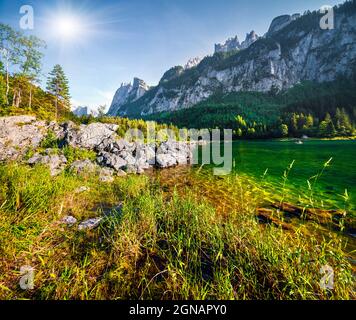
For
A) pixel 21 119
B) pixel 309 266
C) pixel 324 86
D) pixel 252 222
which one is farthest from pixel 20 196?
pixel 324 86

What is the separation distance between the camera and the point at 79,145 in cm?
2073

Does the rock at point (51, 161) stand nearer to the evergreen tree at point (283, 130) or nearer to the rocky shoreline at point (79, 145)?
the rocky shoreline at point (79, 145)

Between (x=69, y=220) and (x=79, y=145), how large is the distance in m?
17.3

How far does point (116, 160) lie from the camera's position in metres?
18.2

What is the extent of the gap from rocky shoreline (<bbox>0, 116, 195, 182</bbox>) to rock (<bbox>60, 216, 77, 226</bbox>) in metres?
8.53

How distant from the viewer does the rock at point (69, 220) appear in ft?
18.6

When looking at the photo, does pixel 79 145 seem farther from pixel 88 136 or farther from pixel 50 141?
pixel 50 141

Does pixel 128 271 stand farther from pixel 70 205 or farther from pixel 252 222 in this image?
pixel 70 205

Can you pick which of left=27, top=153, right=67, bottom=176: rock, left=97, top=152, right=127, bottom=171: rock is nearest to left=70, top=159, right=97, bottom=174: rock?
left=27, top=153, right=67, bottom=176: rock

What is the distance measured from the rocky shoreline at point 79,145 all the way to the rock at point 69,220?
28.0 feet

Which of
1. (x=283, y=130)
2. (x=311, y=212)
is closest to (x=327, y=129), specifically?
(x=283, y=130)

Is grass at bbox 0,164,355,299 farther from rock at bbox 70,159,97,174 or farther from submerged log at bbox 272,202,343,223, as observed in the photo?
rock at bbox 70,159,97,174

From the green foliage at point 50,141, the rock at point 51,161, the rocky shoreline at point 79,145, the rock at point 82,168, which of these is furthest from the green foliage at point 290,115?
the rock at point 51,161

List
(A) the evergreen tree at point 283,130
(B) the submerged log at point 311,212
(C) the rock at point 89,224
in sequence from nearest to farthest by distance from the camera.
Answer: (C) the rock at point 89,224 < (B) the submerged log at point 311,212 < (A) the evergreen tree at point 283,130
